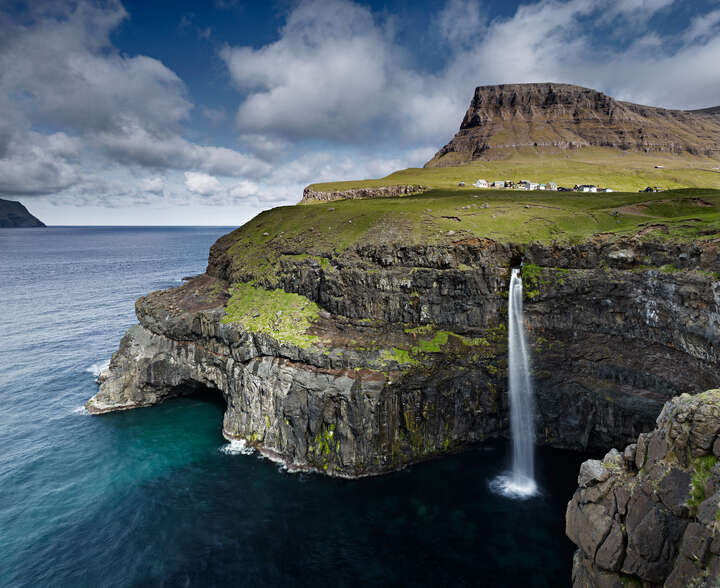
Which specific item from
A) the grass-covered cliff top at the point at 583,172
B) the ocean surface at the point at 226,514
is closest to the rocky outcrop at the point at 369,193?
the grass-covered cliff top at the point at 583,172

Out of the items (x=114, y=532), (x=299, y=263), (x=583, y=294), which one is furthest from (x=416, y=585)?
(x=299, y=263)

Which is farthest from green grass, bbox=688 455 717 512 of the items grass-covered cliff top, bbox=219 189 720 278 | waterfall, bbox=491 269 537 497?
grass-covered cliff top, bbox=219 189 720 278

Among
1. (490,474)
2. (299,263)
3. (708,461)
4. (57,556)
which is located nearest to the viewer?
(708,461)

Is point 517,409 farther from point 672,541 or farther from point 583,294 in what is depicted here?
point 672,541

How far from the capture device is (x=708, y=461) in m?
12.7

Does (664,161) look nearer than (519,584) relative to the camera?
No

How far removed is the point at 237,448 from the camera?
37.1m

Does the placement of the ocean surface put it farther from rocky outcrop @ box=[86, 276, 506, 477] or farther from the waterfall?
rocky outcrop @ box=[86, 276, 506, 477]

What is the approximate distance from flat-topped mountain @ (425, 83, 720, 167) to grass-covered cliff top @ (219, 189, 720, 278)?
3837 inches

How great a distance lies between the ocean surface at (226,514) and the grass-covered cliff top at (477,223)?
75.8 ft

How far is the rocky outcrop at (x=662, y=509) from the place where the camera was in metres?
11.7

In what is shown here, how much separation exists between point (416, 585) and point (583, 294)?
28.8 m

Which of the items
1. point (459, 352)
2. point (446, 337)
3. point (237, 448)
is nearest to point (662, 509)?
point (459, 352)

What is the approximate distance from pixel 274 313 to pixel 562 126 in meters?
154
